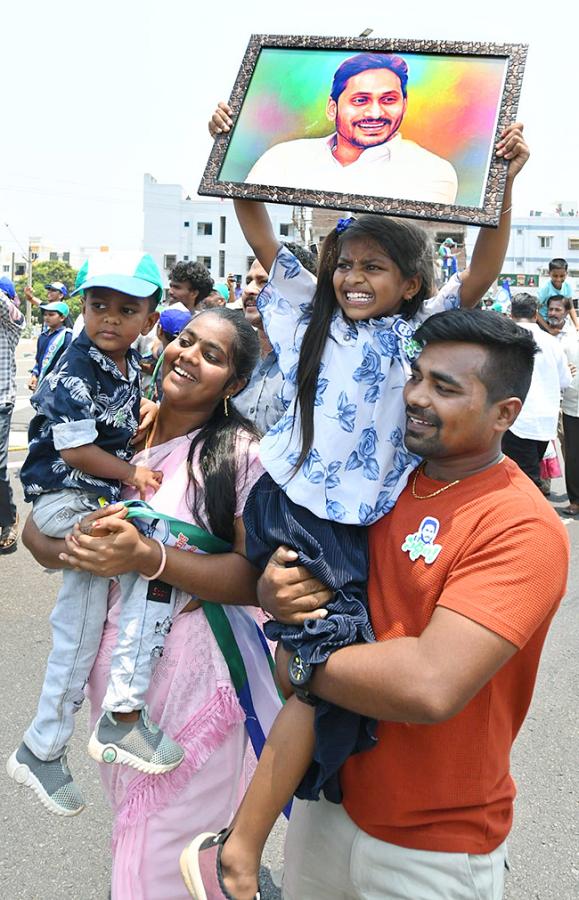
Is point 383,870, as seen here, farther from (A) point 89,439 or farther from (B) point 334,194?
(B) point 334,194

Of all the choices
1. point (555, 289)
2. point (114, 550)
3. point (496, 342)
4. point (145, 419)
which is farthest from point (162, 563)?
point (555, 289)

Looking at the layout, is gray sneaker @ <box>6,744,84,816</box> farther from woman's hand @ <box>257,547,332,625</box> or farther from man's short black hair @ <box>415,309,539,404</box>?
man's short black hair @ <box>415,309,539,404</box>

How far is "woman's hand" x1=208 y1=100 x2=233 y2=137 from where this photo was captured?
5.98ft

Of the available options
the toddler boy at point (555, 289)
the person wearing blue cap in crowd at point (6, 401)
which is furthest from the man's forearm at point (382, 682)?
the toddler boy at point (555, 289)

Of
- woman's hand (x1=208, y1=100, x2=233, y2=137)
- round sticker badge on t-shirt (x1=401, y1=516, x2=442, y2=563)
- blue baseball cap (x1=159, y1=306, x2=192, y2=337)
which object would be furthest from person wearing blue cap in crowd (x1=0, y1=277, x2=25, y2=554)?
round sticker badge on t-shirt (x1=401, y1=516, x2=442, y2=563)

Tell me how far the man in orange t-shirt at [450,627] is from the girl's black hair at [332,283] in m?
0.27

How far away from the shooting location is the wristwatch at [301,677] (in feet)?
5.22

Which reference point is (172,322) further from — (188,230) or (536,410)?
(188,230)

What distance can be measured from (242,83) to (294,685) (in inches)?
54.2

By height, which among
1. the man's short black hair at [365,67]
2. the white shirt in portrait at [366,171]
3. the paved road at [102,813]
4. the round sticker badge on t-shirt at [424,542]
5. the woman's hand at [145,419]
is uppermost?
the man's short black hair at [365,67]

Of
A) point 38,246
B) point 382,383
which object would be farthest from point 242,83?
point 38,246

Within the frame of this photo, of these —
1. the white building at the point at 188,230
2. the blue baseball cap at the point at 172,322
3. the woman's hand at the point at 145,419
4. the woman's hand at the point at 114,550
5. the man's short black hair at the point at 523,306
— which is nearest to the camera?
the woman's hand at the point at 114,550

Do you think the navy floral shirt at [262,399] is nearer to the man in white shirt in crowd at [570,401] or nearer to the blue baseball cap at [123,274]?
the blue baseball cap at [123,274]

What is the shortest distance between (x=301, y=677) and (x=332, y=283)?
93 cm
